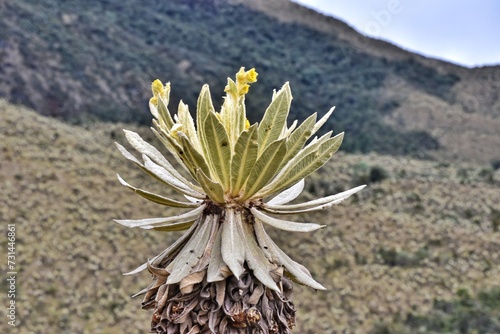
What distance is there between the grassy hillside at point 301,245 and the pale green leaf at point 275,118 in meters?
13.9

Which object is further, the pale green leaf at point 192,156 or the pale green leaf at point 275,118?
A: the pale green leaf at point 275,118

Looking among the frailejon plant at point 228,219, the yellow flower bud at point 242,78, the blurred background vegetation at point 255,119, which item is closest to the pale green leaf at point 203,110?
the frailejon plant at point 228,219

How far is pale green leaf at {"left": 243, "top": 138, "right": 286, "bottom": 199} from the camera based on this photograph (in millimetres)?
1735

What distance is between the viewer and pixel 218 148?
1777 millimetres

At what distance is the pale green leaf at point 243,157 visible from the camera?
171 cm

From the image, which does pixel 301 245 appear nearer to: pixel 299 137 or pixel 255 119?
pixel 255 119

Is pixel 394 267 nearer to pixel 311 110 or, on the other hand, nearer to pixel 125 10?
pixel 311 110

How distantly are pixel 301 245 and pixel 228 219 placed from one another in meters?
20.0

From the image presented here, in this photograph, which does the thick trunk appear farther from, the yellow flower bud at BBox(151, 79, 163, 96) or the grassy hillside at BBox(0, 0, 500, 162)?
the grassy hillside at BBox(0, 0, 500, 162)

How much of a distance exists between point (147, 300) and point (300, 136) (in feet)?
2.16

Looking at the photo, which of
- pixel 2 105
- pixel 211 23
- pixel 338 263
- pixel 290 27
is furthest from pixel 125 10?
pixel 338 263

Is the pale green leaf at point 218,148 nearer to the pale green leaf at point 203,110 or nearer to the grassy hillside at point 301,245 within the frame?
the pale green leaf at point 203,110

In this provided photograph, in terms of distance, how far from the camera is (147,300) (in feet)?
5.76

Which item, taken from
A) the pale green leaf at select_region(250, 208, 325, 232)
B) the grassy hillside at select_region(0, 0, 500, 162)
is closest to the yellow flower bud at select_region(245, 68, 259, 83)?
the pale green leaf at select_region(250, 208, 325, 232)
